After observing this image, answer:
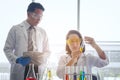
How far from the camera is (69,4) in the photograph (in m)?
3.13

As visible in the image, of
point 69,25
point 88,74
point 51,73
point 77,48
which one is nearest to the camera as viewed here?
point 88,74

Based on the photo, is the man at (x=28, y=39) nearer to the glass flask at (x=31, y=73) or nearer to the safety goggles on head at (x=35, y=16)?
the safety goggles on head at (x=35, y=16)

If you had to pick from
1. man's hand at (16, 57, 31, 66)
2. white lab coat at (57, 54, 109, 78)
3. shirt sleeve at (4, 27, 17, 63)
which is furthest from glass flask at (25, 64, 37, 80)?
shirt sleeve at (4, 27, 17, 63)

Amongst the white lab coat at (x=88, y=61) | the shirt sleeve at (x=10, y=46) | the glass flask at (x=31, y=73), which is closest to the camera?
the glass flask at (x=31, y=73)

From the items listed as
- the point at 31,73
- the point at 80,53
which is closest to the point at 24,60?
the point at 31,73

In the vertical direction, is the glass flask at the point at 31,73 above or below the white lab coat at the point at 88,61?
below

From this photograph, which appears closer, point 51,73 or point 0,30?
point 51,73

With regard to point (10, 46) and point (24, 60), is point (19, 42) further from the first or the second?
point (24, 60)

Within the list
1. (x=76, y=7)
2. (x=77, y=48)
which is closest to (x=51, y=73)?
(x=77, y=48)

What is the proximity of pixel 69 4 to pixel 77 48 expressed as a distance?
1675mm

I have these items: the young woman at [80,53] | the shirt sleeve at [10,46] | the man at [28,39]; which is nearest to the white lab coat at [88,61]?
the young woman at [80,53]

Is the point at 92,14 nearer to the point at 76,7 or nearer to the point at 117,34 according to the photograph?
the point at 76,7

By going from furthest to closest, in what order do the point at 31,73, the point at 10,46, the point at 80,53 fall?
the point at 10,46 < the point at 80,53 < the point at 31,73

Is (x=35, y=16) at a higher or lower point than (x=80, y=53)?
higher
